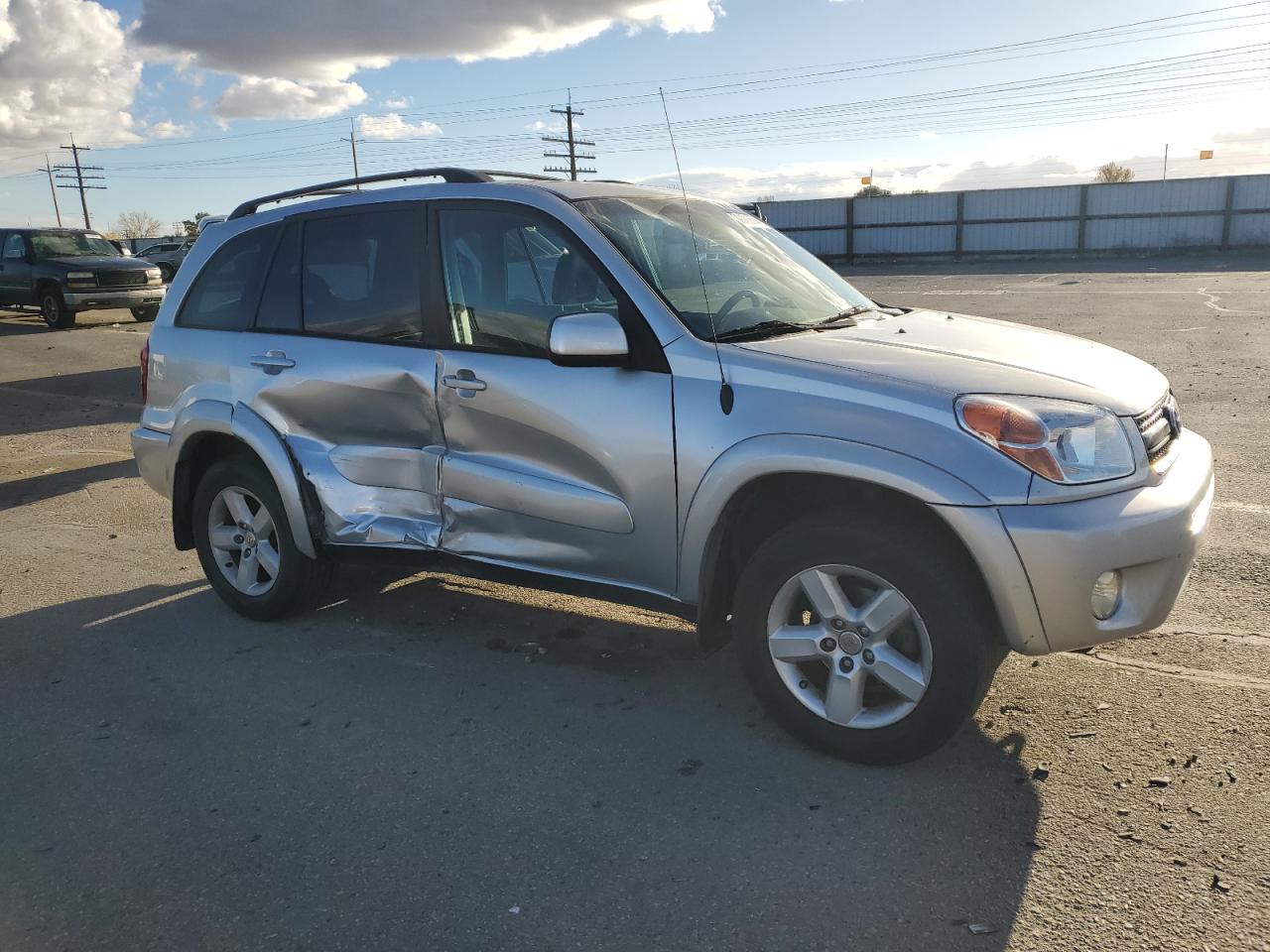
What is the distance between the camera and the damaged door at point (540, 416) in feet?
11.6

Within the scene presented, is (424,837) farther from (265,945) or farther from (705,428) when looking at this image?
(705,428)

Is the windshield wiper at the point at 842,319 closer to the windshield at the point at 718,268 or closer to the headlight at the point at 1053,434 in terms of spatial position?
the windshield at the point at 718,268

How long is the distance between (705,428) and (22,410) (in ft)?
34.0

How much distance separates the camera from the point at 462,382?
13.0ft

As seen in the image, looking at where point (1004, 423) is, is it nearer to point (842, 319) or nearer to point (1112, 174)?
point (842, 319)

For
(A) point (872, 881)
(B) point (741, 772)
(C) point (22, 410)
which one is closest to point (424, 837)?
(B) point (741, 772)

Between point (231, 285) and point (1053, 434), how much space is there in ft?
12.3

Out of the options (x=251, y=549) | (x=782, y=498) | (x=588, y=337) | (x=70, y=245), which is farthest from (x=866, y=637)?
(x=70, y=245)

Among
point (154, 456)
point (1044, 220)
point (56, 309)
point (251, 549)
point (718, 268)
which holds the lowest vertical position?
point (251, 549)

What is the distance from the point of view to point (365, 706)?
394 centimetres

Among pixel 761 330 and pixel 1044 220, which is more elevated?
pixel 761 330

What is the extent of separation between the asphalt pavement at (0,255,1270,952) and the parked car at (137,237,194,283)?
29.2 m

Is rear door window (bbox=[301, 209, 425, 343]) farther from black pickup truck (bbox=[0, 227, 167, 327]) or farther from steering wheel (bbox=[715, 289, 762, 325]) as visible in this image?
black pickup truck (bbox=[0, 227, 167, 327])

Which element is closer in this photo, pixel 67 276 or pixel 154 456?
pixel 154 456
